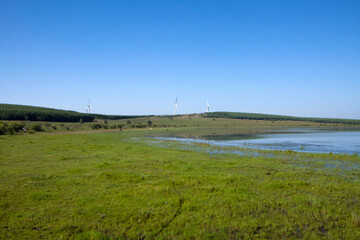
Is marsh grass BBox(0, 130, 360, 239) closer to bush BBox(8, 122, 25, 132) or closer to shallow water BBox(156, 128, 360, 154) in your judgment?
shallow water BBox(156, 128, 360, 154)

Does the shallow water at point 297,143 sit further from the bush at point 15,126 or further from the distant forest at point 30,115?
the distant forest at point 30,115

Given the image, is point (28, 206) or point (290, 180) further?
point (290, 180)

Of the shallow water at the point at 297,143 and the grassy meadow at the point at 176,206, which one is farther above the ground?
the grassy meadow at the point at 176,206

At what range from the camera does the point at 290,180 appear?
501 inches

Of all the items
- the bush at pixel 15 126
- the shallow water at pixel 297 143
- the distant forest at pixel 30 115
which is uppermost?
the distant forest at pixel 30 115

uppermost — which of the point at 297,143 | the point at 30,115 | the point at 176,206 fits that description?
the point at 30,115

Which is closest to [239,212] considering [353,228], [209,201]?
[209,201]

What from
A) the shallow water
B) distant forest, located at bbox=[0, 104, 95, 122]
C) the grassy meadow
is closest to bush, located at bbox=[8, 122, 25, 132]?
the shallow water

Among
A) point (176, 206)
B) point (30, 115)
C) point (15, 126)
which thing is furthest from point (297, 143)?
point (30, 115)

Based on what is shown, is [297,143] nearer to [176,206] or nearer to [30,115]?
[176,206]

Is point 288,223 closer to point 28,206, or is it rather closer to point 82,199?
point 82,199

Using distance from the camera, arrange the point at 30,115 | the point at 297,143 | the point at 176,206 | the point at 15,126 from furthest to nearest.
→ the point at 30,115, the point at 15,126, the point at 297,143, the point at 176,206

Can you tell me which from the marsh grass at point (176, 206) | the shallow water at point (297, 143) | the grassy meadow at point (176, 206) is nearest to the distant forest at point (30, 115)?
the shallow water at point (297, 143)

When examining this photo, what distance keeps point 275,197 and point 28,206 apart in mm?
9765
